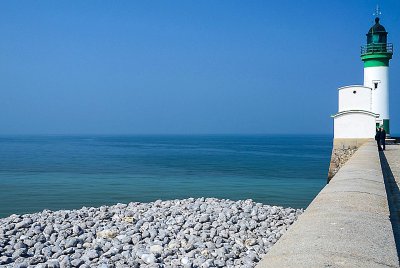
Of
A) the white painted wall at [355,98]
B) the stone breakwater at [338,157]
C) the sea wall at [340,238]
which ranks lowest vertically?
the stone breakwater at [338,157]

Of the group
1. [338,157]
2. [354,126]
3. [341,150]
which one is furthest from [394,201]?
[354,126]

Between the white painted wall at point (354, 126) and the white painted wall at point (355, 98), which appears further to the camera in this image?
the white painted wall at point (355, 98)

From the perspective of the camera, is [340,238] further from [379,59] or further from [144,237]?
[379,59]

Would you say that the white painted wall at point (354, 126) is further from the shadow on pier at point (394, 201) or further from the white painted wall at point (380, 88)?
the shadow on pier at point (394, 201)

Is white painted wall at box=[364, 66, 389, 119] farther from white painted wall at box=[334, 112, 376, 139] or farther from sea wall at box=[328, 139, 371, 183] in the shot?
sea wall at box=[328, 139, 371, 183]

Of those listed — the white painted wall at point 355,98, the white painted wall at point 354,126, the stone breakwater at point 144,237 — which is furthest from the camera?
the white painted wall at point 355,98

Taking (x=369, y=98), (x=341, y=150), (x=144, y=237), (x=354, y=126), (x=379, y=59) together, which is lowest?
(x=144, y=237)

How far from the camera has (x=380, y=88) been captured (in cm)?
2414

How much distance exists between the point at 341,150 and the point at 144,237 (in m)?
13.5

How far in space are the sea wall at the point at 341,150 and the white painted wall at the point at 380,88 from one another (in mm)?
6019

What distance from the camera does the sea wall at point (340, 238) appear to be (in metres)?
2.37

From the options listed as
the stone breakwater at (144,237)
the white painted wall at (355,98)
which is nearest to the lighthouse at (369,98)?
the white painted wall at (355,98)

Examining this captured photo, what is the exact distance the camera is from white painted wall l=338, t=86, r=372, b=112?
2008 centimetres

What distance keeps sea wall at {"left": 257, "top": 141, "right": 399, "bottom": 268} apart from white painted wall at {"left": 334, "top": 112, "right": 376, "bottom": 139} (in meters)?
15.2
